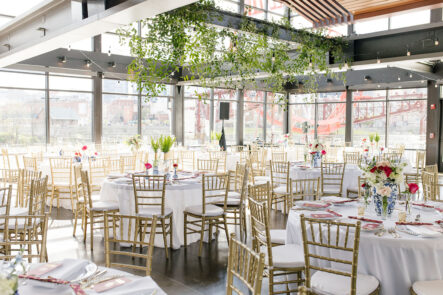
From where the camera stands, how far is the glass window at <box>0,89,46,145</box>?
1141 centimetres

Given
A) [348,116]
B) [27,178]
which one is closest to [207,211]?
[27,178]

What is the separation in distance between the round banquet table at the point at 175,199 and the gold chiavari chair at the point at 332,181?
2364 mm

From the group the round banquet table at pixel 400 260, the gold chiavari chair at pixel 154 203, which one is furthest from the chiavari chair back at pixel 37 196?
the round banquet table at pixel 400 260

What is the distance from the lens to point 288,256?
11.8 feet

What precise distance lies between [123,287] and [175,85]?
13.2 metres

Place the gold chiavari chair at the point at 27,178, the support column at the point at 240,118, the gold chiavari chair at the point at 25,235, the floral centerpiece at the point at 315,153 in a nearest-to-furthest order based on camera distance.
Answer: the gold chiavari chair at the point at 25,235, the gold chiavari chair at the point at 27,178, the floral centerpiece at the point at 315,153, the support column at the point at 240,118

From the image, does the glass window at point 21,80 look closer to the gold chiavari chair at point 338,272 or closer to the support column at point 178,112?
the support column at point 178,112

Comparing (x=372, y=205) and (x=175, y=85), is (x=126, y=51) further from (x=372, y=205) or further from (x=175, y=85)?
(x=372, y=205)

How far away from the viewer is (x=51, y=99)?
480 inches

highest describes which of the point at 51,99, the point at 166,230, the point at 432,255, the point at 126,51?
the point at 126,51

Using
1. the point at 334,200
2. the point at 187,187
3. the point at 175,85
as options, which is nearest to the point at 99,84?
the point at 175,85

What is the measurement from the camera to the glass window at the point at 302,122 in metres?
17.7

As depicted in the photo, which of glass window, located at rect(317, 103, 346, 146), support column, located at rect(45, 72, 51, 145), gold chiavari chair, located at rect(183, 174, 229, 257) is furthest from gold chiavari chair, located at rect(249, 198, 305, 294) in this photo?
glass window, located at rect(317, 103, 346, 146)

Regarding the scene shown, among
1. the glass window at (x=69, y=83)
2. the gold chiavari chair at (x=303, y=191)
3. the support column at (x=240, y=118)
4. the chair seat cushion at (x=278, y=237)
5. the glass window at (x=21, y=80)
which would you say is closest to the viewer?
the chair seat cushion at (x=278, y=237)
